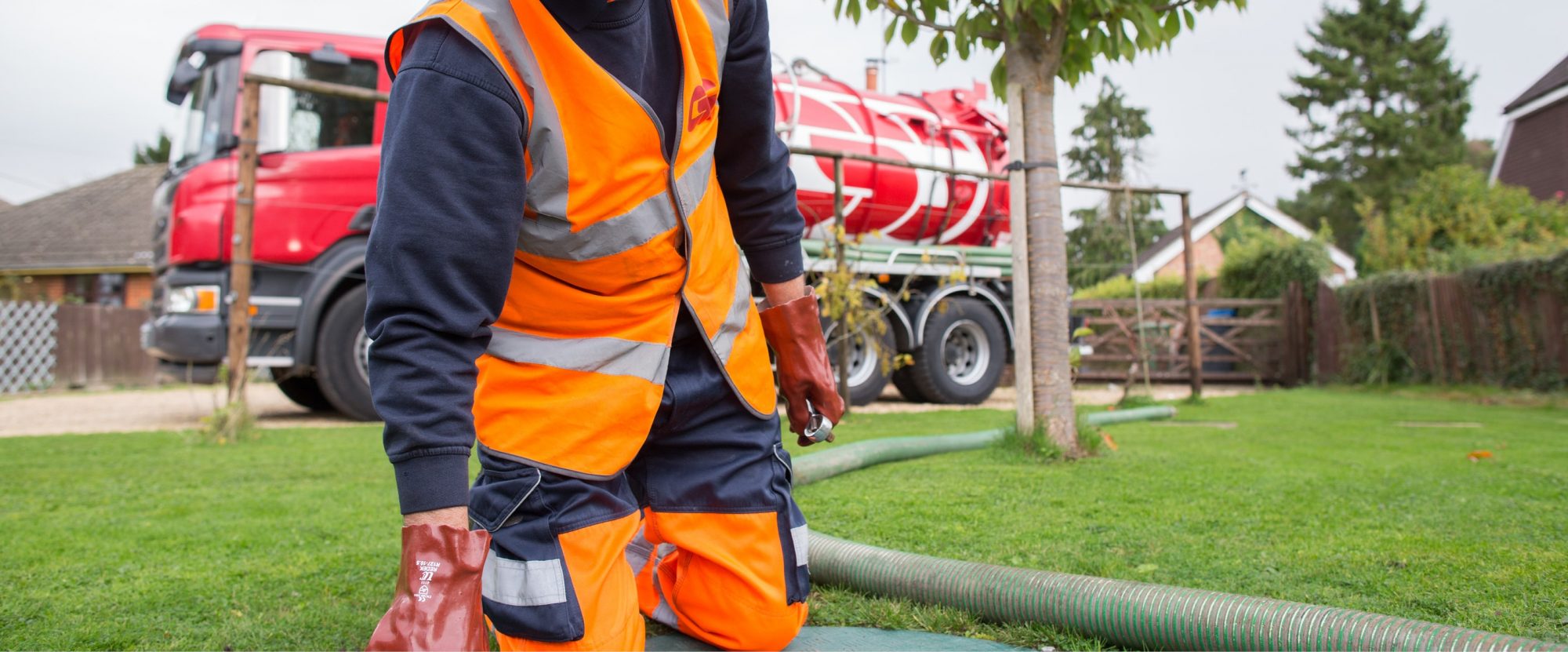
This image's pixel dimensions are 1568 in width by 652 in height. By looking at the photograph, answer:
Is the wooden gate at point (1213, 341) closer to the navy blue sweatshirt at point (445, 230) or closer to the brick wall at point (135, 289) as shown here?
the navy blue sweatshirt at point (445, 230)

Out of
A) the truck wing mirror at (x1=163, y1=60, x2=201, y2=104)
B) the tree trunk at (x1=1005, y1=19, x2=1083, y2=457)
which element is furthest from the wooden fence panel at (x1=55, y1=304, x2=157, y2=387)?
the tree trunk at (x1=1005, y1=19, x2=1083, y2=457)

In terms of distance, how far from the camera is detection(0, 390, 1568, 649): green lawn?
202 cm

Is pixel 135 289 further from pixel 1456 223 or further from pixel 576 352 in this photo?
pixel 1456 223

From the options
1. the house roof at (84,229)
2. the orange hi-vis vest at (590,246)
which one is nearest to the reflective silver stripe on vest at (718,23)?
the orange hi-vis vest at (590,246)

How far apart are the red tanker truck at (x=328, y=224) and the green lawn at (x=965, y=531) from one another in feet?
5.55

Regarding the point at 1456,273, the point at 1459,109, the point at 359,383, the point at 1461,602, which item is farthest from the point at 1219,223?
the point at 1461,602

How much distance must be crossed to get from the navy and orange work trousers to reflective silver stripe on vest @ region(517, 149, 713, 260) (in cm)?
25

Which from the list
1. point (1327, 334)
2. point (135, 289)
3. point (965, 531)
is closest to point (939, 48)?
point (965, 531)

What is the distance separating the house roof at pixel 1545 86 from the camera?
66.1ft

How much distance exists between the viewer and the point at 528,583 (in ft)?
4.94

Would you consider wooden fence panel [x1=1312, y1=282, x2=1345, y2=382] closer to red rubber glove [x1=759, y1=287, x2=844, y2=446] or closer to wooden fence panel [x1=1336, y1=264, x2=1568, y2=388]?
wooden fence panel [x1=1336, y1=264, x2=1568, y2=388]

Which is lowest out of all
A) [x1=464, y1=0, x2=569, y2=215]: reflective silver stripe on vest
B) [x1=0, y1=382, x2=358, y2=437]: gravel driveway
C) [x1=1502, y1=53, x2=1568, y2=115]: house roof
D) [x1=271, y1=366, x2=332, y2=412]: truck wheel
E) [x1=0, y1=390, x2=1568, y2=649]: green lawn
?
[x1=0, y1=390, x2=1568, y2=649]: green lawn

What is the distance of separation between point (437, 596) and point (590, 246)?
24.5 inches

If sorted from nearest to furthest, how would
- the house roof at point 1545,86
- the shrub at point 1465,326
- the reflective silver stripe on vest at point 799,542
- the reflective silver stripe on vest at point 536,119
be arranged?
the reflective silver stripe on vest at point 536,119 < the reflective silver stripe on vest at point 799,542 < the shrub at point 1465,326 < the house roof at point 1545,86
